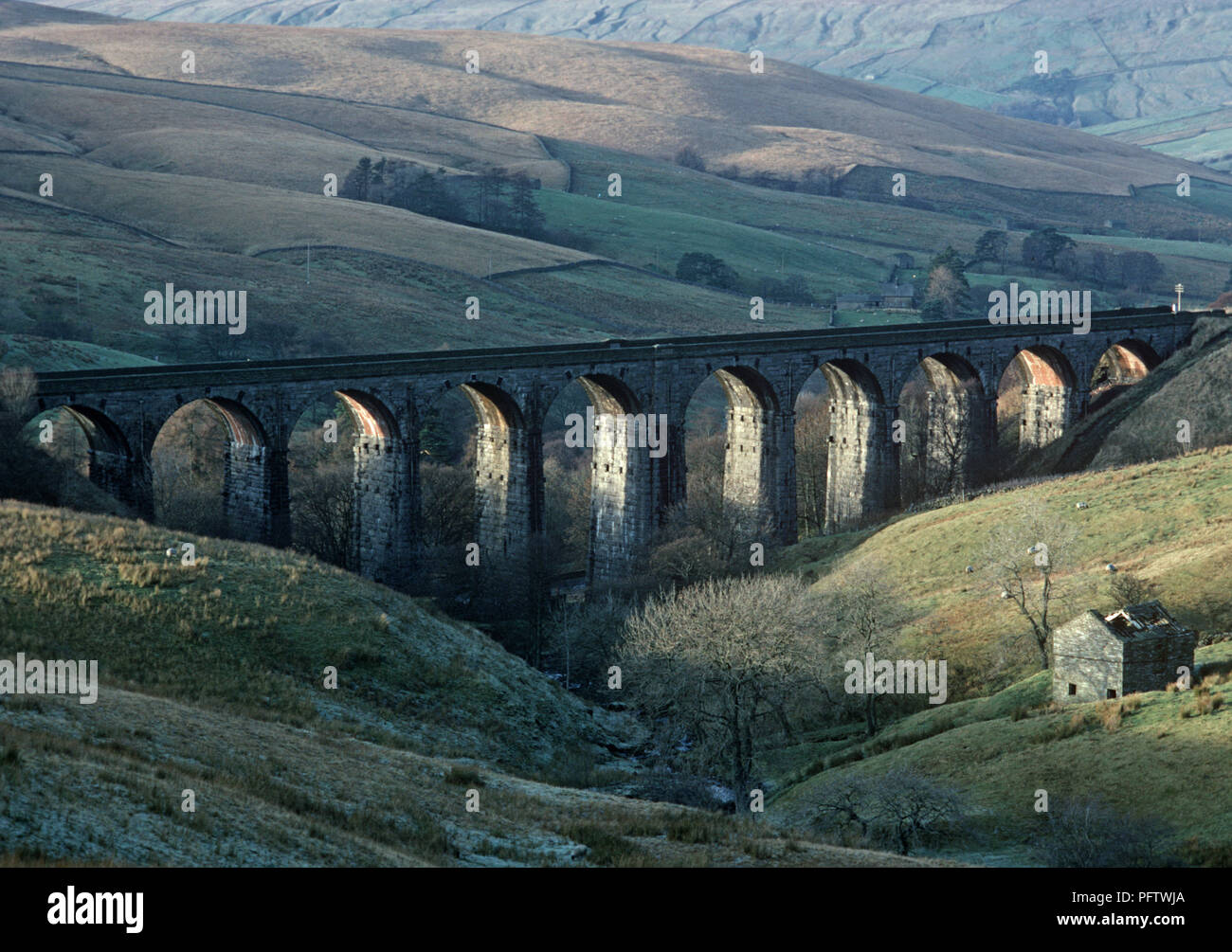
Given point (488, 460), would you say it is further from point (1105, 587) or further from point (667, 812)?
point (667, 812)

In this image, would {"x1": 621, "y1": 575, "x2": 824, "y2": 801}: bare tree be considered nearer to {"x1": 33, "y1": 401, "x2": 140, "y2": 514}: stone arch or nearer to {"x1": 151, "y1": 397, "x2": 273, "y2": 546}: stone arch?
{"x1": 151, "y1": 397, "x2": 273, "y2": 546}: stone arch

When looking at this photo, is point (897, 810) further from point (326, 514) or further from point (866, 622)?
point (326, 514)

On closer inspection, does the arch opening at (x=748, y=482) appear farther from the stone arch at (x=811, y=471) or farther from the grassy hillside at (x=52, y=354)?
the grassy hillside at (x=52, y=354)

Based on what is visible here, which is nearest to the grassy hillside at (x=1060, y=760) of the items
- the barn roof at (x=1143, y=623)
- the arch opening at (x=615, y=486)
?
the barn roof at (x=1143, y=623)

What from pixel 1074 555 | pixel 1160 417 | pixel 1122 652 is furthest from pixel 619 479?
pixel 1122 652

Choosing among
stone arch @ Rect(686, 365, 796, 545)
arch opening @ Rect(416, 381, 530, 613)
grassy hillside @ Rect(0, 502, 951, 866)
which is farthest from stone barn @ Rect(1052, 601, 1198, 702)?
stone arch @ Rect(686, 365, 796, 545)
